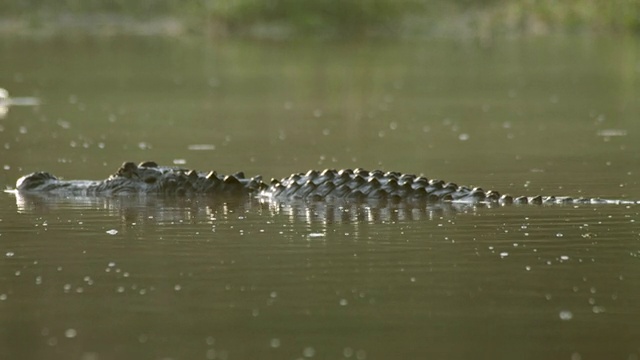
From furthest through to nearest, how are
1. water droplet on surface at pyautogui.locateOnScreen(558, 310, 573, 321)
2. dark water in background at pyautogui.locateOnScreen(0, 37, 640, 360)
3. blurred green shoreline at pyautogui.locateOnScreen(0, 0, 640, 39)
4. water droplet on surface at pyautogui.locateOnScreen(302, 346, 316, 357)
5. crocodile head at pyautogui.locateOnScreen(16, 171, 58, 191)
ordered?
1. blurred green shoreline at pyautogui.locateOnScreen(0, 0, 640, 39)
2. crocodile head at pyautogui.locateOnScreen(16, 171, 58, 191)
3. water droplet on surface at pyautogui.locateOnScreen(558, 310, 573, 321)
4. dark water in background at pyautogui.locateOnScreen(0, 37, 640, 360)
5. water droplet on surface at pyautogui.locateOnScreen(302, 346, 316, 357)

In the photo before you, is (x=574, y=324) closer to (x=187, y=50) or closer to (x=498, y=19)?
(x=187, y=50)

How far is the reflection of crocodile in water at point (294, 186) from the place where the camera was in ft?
46.3

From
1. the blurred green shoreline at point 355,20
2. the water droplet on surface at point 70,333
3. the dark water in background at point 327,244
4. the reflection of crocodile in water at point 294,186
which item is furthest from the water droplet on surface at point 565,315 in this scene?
the blurred green shoreline at point 355,20

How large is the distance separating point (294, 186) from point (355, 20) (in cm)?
4827

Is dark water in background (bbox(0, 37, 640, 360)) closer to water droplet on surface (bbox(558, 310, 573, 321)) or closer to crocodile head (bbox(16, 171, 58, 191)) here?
water droplet on surface (bbox(558, 310, 573, 321))

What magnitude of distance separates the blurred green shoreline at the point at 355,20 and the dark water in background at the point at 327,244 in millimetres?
30874

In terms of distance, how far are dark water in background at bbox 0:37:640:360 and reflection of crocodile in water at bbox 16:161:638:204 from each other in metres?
0.35

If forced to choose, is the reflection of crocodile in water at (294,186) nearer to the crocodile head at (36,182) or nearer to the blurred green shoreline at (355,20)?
the crocodile head at (36,182)

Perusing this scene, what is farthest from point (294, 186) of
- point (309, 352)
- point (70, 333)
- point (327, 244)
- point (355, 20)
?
point (355, 20)

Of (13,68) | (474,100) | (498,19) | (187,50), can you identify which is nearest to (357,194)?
(474,100)

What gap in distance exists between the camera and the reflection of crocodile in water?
14109 millimetres

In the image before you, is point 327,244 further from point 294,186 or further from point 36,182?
point 36,182

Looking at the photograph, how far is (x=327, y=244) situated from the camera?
38.5ft

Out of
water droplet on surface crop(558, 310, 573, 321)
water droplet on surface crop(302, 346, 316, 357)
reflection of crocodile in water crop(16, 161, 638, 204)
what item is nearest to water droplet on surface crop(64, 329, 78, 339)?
water droplet on surface crop(302, 346, 316, 357)
